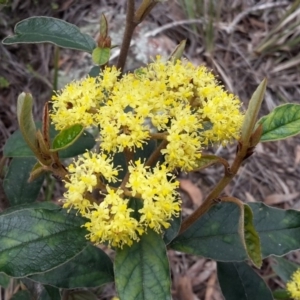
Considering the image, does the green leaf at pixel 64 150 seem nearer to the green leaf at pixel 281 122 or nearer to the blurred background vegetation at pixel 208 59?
the green leaf at pixel 281 122

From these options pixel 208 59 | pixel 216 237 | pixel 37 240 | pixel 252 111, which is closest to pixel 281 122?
pixel 252 111

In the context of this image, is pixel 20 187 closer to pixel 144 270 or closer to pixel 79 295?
pixel 79 295

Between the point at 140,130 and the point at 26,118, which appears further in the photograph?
the point at 140,130

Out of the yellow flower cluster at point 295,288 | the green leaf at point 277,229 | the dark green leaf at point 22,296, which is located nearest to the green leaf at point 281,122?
the green leaf at point 277,229

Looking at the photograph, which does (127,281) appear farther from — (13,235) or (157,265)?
(13,235)

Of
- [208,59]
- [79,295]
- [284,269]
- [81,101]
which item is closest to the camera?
[81,101]

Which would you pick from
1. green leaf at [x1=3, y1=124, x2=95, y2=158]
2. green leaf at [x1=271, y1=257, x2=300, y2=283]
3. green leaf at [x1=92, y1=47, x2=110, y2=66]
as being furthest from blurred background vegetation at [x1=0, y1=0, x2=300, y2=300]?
green leaf at [x1=92, y1=47, x2=110, y2=66]

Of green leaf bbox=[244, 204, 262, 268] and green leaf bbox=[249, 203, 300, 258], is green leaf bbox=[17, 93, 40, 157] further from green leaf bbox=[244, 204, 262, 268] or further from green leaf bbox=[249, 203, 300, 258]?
green leaf bbox=[249, 203, 300, 258]

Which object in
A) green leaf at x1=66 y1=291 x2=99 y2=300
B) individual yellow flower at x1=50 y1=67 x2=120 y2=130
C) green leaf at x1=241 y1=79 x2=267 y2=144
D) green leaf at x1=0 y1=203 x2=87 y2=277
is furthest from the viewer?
green leaf at x1=66 y1=291 x2=99 y2=300
